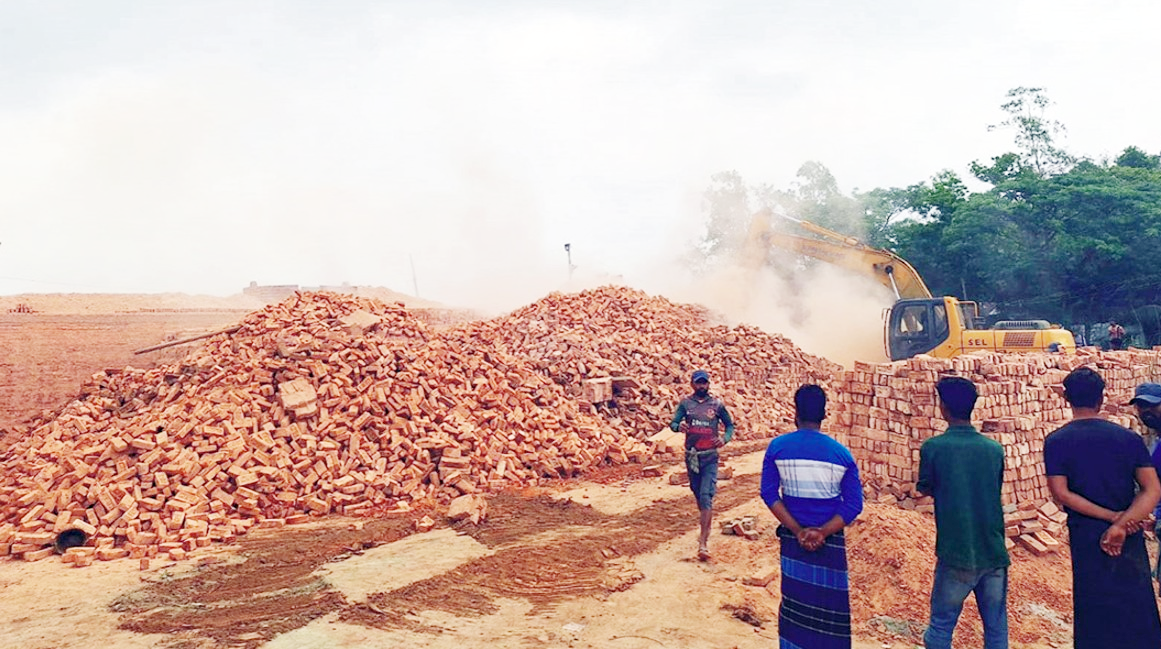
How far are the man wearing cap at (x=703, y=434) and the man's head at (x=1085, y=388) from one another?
300cm

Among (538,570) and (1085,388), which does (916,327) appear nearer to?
(538,570)

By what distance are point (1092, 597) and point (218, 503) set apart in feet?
27.0

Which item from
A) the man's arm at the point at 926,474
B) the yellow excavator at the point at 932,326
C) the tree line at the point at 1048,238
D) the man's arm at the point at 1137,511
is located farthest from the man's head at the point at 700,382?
the tree line at the point at 1048,238

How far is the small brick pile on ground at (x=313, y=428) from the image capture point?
8109mm

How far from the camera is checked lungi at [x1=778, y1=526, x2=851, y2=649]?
3.43 metres

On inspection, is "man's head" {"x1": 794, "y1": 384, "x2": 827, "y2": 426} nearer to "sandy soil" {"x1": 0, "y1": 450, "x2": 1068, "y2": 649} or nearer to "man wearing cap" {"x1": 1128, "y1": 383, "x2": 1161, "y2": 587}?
"man wearing cap" {"x1": 1128, "y1": 383, "x2": 1161, "y2": 587}

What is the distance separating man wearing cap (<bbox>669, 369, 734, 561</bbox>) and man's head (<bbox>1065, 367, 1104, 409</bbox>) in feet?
9.84

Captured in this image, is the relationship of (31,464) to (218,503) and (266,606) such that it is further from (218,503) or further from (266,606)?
(266,606)

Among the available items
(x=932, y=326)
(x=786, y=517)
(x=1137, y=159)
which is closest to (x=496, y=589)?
(x=786, y=517)

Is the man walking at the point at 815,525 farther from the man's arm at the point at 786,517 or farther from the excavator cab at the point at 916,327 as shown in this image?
the excavator cab at the point at 916,327

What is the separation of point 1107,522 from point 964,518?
0.61 metres

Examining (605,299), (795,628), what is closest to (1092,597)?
(795,628)

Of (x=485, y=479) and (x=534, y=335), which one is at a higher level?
(x=534, y=335)

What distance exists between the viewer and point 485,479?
9680 millimetres
